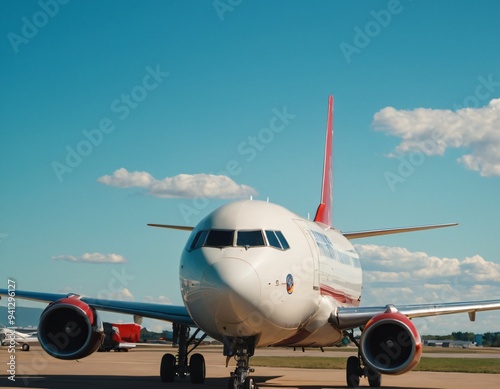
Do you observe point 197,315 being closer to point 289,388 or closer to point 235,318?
point 235,318

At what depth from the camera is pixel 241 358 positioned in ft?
55.6

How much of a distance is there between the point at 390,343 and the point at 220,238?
490 cm

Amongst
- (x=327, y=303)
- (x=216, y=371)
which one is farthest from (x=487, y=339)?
(x=327, y=303)

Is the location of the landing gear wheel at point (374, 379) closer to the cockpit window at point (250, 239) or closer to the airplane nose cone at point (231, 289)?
the cockpit window at point (250, 239)

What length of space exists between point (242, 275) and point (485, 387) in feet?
36.1

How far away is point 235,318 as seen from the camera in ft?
51.7

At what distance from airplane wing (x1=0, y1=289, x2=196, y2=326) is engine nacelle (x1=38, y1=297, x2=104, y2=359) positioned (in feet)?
4.78

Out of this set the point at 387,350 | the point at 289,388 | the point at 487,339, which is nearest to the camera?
the point at 387,350

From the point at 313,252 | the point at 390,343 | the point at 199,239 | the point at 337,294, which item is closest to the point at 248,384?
the point at 199,239

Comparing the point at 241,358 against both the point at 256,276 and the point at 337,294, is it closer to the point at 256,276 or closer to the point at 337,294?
the point at 256,276

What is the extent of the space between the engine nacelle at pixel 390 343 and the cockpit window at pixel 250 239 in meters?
3.59

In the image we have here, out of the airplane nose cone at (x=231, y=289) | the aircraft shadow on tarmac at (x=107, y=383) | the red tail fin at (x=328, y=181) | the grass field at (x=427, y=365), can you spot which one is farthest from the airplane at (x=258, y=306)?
the grass field at (x=427, y=365)

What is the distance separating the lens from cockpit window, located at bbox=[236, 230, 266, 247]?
16547mm

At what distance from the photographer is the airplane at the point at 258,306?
15797 mm
